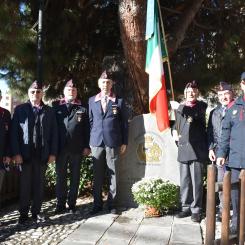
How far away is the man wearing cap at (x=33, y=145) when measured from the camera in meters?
5.37

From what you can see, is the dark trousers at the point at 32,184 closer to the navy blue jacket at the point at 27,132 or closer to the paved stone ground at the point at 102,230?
the navy blue jacket at the point at 27,132

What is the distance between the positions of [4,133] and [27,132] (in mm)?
286

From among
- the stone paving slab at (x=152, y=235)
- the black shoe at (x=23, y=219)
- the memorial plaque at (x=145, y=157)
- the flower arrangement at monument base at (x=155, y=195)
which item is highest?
the memorial plaque at (x=145, y=157)

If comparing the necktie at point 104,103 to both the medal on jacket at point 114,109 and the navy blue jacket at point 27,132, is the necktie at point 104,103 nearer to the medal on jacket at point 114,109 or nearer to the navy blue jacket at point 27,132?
the medal on jacket at point 114,109

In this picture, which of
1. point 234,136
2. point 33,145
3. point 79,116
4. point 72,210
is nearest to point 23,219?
point 72,210

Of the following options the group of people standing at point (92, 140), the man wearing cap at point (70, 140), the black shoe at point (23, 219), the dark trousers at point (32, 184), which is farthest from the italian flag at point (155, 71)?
the black shoe at point (23, 219)

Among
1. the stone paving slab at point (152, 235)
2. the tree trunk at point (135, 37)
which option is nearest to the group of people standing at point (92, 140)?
the stone paving slab at point (152, 235)

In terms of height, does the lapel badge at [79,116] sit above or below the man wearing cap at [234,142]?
above

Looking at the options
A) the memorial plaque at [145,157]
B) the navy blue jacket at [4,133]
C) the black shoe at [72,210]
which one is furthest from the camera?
the memorial plaque at [145,157]

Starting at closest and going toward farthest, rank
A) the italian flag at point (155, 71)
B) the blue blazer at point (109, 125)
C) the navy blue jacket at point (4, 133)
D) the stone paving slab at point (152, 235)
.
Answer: the stone paving slab at point (152, 235) < the navy blue jacket at point (4, 133) < the blue blazer at point (109, 125) < the italian flag at point (155, 71)

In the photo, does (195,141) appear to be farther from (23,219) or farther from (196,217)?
(23,219)

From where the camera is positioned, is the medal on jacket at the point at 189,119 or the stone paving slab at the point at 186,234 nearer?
the stone paving slab at the point at 186,234

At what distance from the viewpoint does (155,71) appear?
614 centimetres

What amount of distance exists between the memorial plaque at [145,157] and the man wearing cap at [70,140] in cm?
79
